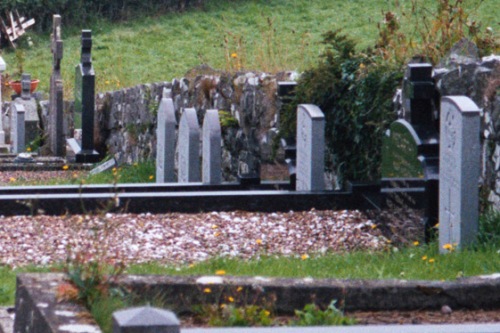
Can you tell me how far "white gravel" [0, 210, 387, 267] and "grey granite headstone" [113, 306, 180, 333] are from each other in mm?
3159

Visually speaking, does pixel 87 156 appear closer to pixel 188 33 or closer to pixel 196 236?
pixel 196 236

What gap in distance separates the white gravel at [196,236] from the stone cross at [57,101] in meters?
9.86

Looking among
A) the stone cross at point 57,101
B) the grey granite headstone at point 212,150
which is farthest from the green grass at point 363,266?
the stone cross at point 57,101

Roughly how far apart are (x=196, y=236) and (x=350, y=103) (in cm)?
208

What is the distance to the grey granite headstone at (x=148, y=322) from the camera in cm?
252

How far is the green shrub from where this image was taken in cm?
787

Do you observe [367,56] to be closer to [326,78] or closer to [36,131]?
[326,78]

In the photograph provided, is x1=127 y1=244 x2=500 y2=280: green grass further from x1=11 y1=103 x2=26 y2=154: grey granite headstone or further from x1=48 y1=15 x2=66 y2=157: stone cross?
x1=11 y1=103 x2=26 y2=154: grey granite headstone

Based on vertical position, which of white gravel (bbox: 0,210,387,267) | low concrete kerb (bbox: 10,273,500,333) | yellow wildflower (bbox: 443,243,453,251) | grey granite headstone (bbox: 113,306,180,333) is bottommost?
Answer: white gravel (bbox: 0,210,387,267)

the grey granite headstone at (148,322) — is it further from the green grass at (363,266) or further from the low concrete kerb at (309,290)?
the green grass at (363,266)

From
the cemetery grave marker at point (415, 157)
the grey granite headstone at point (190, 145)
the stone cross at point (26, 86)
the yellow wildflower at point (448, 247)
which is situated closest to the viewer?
the yellow wildflower at point (448, 247)

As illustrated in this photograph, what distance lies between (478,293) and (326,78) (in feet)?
16.0

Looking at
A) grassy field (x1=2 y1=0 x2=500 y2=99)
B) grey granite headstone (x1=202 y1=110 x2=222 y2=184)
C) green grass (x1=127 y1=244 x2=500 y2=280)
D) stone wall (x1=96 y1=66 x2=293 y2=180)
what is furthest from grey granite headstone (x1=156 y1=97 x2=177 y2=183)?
→ grassy field (x1=2 y1=0 x2=500 y2=99)

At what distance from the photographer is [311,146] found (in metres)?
8.04
